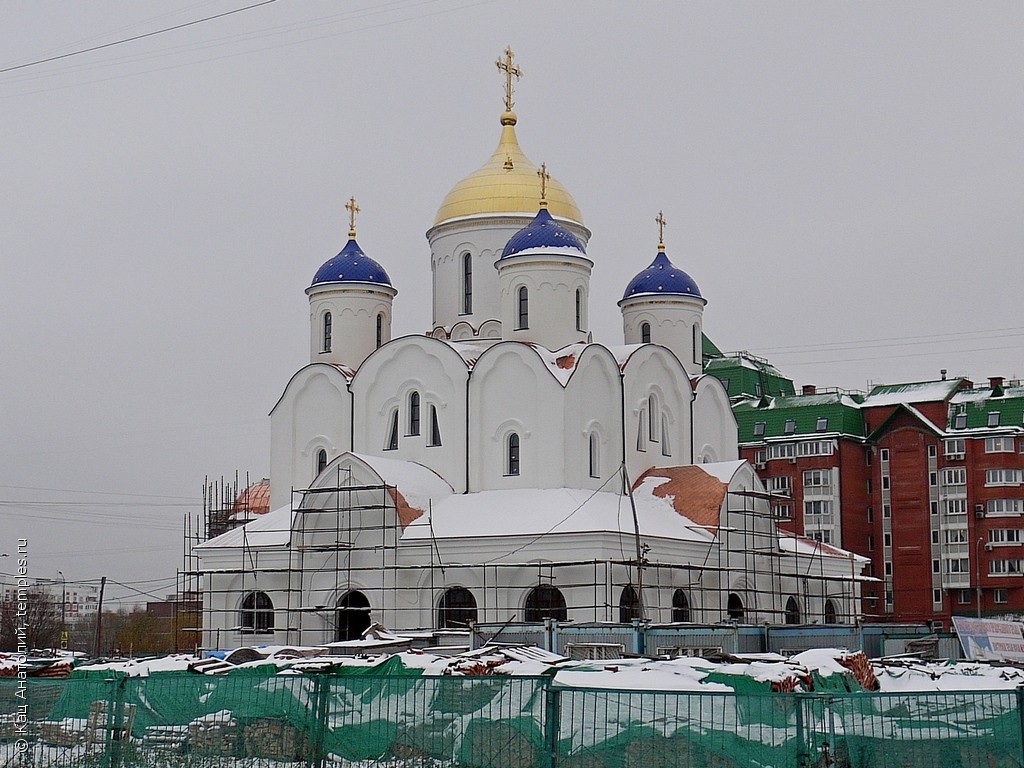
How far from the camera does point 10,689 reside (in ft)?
42.6

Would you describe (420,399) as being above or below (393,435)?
above

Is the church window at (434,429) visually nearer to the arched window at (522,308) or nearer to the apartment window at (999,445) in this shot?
the arched window at (522,308)

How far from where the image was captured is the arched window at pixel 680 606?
31.8 m

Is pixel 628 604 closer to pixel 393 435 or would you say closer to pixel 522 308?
pixel 393 435

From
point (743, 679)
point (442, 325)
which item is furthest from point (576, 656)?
point (442, 325)

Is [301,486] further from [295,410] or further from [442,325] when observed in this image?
[442,325]

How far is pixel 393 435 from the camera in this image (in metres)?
35.5

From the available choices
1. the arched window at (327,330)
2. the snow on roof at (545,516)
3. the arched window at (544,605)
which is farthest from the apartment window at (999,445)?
the arched window at (544,605)

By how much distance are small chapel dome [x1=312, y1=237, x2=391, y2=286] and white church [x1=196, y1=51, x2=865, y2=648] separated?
52mm

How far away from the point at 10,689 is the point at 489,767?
470cm

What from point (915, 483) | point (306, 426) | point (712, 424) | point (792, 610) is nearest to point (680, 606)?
point (792, 610)

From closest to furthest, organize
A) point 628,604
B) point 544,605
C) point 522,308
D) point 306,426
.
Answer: point 544,605
point 628,604
point 522,308
point 306,426

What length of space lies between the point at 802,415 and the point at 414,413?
25399mm

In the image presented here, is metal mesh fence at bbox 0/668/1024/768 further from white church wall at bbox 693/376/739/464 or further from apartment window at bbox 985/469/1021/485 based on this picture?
apartment window at bbox 985/469/1021/485
